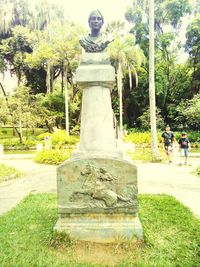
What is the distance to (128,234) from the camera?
4.66 m

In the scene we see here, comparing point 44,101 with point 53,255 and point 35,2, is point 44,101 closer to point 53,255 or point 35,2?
point 35,2

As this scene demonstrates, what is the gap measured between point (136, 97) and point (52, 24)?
11090 mm

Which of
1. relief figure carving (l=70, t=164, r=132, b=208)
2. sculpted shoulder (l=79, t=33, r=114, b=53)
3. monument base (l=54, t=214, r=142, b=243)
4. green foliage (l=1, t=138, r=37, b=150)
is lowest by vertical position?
monument base (l=54, t=214, r=142, b=243)

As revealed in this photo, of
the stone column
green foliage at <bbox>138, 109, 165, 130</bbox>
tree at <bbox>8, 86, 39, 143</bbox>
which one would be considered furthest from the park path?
green foliage at <bbox>138, 109, 165, 130</bbox>

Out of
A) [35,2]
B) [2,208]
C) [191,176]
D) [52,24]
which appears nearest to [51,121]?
[52,24]

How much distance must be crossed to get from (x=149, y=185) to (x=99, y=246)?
4.77 m

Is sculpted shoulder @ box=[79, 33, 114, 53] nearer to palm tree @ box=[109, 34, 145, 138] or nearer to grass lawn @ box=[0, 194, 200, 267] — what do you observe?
grass lawn @ box=[0, 194, 200, 267]

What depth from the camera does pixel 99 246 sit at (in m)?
4.58

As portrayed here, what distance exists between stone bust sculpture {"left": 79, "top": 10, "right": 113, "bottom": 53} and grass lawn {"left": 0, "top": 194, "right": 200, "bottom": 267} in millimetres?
2946

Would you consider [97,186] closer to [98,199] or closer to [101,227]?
[98,199]

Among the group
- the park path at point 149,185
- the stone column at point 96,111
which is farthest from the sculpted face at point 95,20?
the park path at point 149,185

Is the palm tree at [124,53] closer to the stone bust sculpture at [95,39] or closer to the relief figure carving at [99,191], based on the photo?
the stone bust sculpture at [95,39]

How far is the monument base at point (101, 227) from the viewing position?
466 cm

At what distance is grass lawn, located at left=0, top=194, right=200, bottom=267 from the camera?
157 inches
